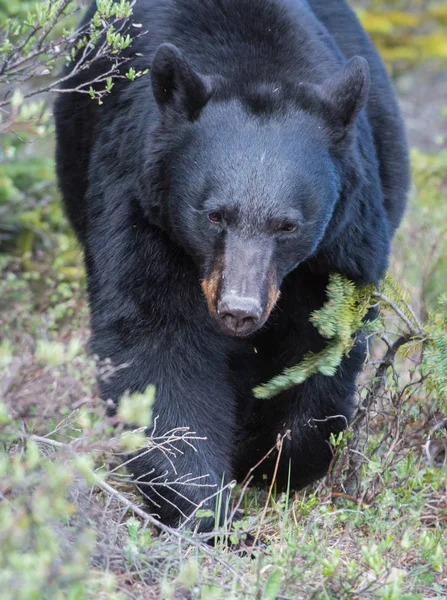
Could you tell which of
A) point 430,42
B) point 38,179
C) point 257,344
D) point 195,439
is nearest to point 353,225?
point 257,344

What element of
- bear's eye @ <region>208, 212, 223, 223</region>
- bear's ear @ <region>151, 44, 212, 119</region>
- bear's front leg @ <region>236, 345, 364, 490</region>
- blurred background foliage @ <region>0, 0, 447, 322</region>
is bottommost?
bear's front leg @ <region>236, 345, 364, 490</region>

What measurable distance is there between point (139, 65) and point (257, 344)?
1.35 meters

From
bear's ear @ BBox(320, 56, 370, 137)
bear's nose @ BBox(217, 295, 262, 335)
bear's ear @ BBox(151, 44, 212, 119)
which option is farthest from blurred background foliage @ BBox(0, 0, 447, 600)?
bear's ear @ BBox(320, 56, 370, 137)

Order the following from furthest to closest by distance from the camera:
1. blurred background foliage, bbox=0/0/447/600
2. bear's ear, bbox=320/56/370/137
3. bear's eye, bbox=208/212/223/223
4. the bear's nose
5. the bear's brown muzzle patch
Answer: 1. bear's ear, bbox=320/56/370/137
2. bear's eye, bbox=208/212/223/223
3. the bear's brown muzzle patch
4. the bear's nose
5. blurred background foliage, bbox=0/0/447/600

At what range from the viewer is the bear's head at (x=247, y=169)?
11.4ft

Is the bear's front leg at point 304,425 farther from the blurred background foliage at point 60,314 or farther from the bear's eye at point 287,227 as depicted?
the bear's eye at point 287,227

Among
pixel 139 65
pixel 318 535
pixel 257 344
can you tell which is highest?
pixel 139 65

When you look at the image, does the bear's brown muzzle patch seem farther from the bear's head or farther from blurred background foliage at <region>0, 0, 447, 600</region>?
blurred background foliage at <region>0, 0, 447, 600</region>

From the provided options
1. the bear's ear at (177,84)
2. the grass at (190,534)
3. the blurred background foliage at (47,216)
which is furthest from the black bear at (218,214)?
the blurred background foliage at (47,216)

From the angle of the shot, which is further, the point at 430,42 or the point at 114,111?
the point at 430,42

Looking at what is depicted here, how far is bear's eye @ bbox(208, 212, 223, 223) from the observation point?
3533 millimetres

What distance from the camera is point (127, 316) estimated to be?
148 inches

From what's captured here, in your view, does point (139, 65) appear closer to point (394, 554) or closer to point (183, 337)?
point (183, 337)

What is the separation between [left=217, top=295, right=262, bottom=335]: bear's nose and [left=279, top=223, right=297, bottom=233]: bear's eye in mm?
375
